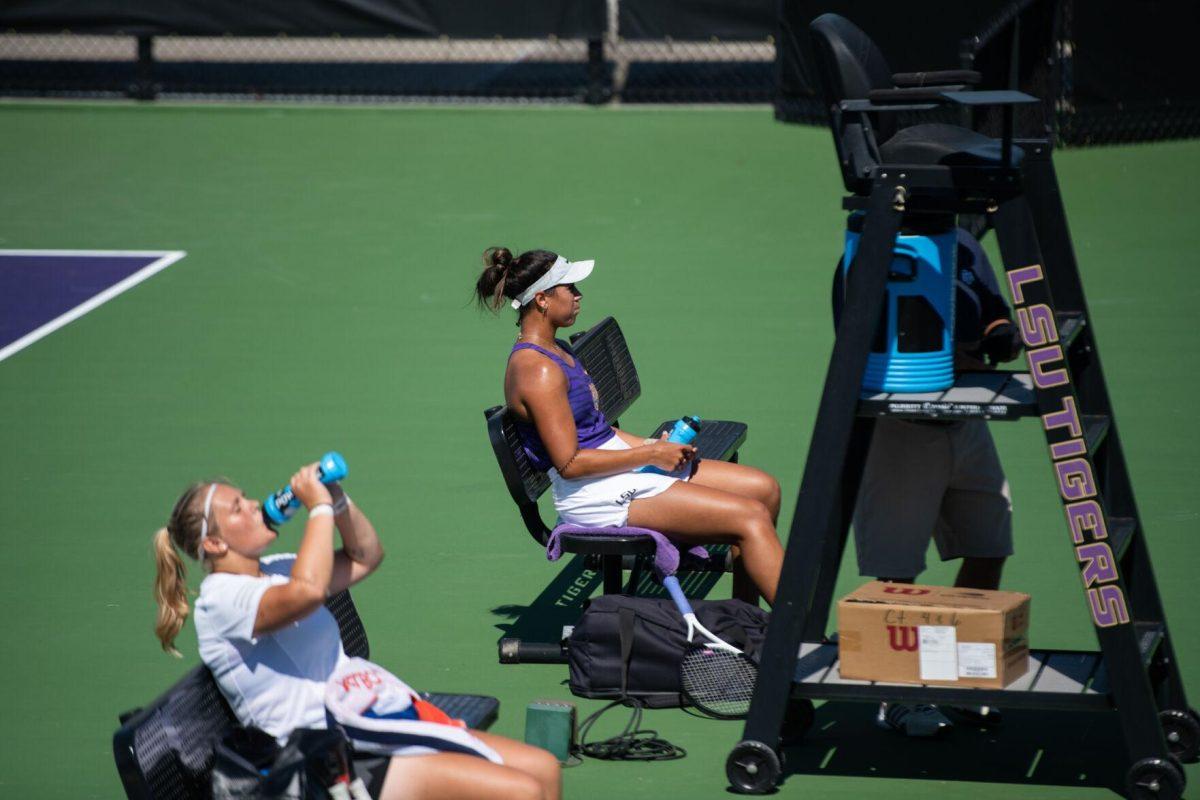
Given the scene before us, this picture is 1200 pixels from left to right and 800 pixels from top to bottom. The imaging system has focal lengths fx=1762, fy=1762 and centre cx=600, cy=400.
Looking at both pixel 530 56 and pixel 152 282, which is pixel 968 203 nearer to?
pixel 152 282

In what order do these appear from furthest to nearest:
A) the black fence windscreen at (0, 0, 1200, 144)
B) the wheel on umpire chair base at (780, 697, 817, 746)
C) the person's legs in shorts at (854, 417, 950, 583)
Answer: the black fence windscreen at (0, 0, 1200, 144) < the wheel on umpire chair base at (780, 697, 817, 746) < the person's legs in shorts at (854, 417, 950, 583)

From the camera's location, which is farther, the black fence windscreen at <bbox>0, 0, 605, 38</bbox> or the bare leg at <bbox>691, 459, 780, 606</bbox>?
the black fence windscreen at <bbox>0, 0, 605, 38</bbox>

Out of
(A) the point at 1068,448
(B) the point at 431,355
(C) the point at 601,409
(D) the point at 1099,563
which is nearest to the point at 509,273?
(C) the point at 601,409

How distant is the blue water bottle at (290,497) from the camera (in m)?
4.59

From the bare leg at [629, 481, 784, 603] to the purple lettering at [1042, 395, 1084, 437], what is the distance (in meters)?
1.51

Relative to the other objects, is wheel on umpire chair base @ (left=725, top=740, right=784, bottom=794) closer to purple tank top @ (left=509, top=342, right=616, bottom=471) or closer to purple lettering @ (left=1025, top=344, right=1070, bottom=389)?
purple lettering @ (left=1025, top=344, right=1070, bottom=389)

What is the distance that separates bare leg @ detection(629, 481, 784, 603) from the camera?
243 inches

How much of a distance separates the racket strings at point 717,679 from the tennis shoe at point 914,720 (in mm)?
451

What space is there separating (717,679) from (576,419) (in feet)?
3.81

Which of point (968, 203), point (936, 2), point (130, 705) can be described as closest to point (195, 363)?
point (130, 705)

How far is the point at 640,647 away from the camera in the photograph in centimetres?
595

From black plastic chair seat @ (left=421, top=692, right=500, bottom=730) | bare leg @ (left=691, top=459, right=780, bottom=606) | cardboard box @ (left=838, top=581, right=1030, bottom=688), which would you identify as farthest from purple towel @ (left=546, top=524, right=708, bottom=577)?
black plastic chair seat @ (left=421, top=692, right=500, bottom=730)

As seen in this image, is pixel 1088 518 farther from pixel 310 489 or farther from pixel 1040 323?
pixel 310 489

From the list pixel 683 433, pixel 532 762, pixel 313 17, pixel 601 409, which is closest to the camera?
pixel 532 762
